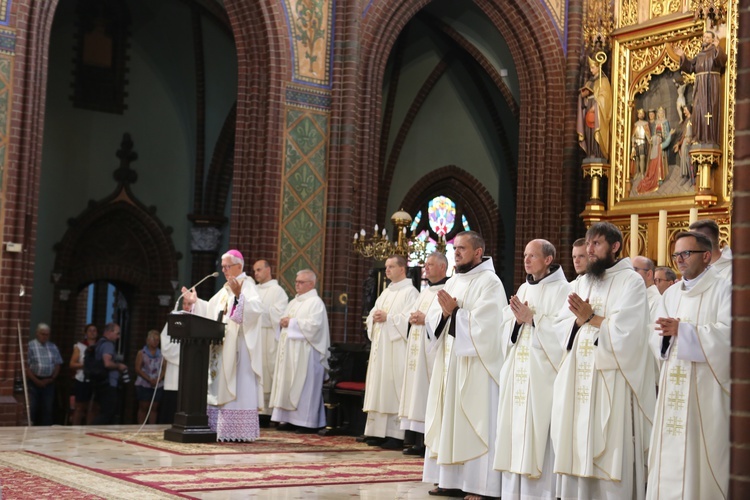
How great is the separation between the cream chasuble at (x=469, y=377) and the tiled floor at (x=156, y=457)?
0.49 m

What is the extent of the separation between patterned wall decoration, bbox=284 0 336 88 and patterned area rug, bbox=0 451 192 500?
25.8 feet

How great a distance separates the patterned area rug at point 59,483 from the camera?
22.4ft

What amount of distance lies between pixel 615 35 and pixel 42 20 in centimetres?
813

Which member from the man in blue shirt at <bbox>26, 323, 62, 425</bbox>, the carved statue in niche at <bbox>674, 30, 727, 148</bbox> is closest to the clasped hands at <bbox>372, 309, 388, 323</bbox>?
the man in blue shirt at <bbox>26, 323, 62, 425</bbox>

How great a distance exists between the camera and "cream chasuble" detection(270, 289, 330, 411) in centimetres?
1247

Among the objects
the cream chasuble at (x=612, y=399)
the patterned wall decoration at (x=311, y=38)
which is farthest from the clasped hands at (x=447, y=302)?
the patterned wall decoration at (x=311, y=38)

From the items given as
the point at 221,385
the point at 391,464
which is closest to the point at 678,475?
the point at 391,464

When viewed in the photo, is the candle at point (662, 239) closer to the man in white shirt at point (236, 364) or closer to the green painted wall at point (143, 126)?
the man in white shirt at point (236, 364)

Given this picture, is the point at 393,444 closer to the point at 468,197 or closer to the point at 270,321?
the point at 270,321

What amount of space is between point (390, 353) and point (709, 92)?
5915 mm

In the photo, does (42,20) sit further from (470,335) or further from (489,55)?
(489,55)

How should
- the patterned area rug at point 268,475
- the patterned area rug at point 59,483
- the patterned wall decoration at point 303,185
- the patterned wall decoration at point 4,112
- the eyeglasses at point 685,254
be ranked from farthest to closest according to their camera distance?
the patterned wall decoration at point 303,185
the patterned wall decoration at point 4,112
the patterned area rug at point 268,475
the patterned area rug at point 59,483
the eyeglasses at point 685,254

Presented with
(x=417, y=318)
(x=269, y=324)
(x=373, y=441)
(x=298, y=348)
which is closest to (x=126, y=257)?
(x=269, y=324)

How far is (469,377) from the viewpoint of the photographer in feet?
24.5
